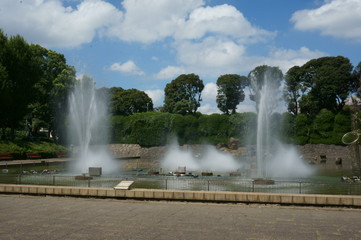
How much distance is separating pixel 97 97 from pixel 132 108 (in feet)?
150

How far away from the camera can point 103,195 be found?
39.4 ft

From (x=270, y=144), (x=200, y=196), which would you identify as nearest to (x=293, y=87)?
(x=270, y=144)

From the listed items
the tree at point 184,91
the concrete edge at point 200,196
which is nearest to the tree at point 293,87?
the tree at point 184,91

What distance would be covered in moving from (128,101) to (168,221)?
77013mm

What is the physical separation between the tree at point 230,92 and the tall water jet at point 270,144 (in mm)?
2933

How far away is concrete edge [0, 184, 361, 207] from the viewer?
10.2m

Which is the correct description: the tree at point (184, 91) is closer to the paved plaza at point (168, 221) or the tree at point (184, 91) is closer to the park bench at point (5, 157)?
the park bench at point (5, 157)

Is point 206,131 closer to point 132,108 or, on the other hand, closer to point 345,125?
point 345,125

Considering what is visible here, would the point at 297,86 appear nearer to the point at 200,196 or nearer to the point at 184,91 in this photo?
the point at 184,91

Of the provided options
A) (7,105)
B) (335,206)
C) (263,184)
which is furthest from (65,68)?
(335,206)

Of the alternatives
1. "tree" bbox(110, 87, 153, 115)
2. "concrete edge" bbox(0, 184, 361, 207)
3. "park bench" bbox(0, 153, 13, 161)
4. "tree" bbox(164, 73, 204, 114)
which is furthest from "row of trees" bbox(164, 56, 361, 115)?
"concrete edge" bbox(0, 184, 361, 207)

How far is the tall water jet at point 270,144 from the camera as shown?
84.6 ft

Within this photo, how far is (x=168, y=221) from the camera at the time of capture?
868 centimetres

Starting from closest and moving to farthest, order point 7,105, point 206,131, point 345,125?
point 7,105
point 345,125
point 206,131
